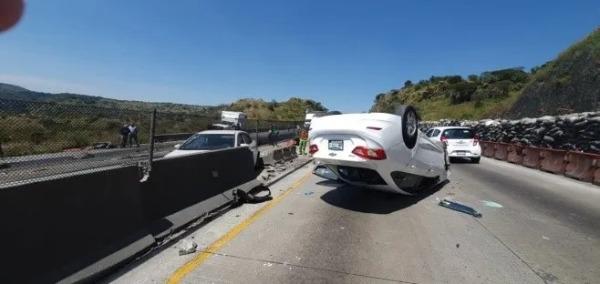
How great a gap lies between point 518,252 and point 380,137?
2897 mm

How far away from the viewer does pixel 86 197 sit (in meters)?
4.50

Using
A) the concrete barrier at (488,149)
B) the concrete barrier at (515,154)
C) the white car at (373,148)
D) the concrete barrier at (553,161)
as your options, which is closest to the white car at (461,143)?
the concrete barrier at (515,154)

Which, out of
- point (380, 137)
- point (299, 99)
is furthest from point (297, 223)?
point (299, 99)

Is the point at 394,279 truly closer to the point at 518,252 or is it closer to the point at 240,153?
the point at 518,252

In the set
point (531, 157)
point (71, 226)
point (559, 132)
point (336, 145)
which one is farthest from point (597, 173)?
point (71, 226)

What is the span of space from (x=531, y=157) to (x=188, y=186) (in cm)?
1667

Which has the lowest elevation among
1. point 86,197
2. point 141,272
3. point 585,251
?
point 141,272

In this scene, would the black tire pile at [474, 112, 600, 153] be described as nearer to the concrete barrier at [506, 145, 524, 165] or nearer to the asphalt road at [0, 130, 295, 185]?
the concrete barrier at [506, 145, 524, 165]

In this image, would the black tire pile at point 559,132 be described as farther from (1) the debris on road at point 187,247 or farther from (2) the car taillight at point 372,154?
(1) the debris on road at point 187,247

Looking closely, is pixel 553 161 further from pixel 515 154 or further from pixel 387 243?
pixel 387 243

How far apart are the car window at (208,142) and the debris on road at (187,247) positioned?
6499 mm

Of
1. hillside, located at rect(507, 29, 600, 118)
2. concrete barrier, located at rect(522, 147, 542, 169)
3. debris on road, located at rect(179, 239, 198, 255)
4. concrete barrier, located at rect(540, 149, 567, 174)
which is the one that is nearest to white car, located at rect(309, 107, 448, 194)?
debris on road, located at rect(179, 239, 198, 255)

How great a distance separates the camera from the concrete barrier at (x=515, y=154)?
19.4 m

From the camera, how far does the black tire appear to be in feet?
26.3
